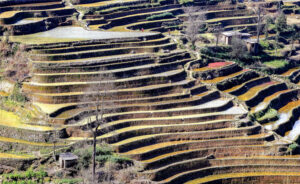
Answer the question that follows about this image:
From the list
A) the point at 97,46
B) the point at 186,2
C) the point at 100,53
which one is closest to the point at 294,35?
the point at 186,2

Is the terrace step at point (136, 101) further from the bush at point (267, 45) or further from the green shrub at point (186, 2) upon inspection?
the green shrub at point (186, 2)

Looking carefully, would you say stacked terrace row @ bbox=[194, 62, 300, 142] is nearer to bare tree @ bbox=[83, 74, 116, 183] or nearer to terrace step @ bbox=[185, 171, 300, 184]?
terrace step @ bbox=[185, 171, 300, 184]

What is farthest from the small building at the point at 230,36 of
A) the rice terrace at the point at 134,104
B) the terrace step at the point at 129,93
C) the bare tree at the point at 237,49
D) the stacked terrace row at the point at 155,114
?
the terrace step at the point at 129,93

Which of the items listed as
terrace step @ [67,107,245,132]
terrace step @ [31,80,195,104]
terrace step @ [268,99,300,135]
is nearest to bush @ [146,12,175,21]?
terrace step @ [31,80,195,104]

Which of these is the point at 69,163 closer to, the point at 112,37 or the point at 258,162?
the point at 258,162

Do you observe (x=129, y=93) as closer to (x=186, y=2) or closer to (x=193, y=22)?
(x=193, y=22)

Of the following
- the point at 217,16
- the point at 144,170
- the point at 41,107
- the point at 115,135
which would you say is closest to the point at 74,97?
the point at 41,107
